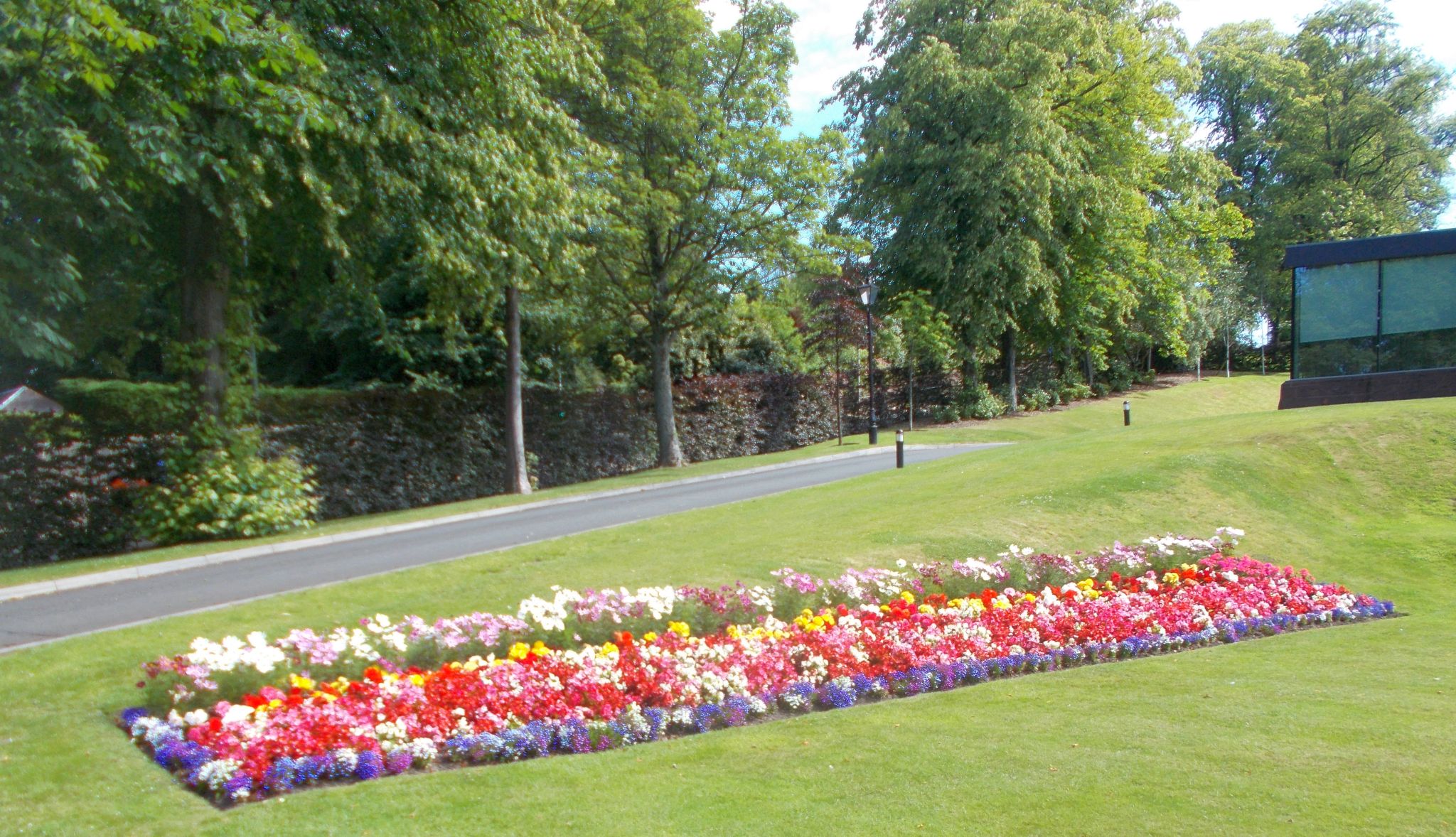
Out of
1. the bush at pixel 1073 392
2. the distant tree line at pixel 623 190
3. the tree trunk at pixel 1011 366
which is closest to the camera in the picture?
the distant tree line at pixel 623 190

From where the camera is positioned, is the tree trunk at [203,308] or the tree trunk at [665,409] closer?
the tree trunk at [203,308]

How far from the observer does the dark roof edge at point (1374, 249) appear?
21.2 metres

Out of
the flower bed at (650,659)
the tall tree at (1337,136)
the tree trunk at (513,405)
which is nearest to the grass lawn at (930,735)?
the flower bed at (650,659)

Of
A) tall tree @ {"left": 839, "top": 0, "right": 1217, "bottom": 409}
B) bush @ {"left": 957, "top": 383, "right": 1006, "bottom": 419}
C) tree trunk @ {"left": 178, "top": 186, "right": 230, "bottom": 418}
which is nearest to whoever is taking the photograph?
tree trunk @ {"left": 178, "top": 186, "right": 230, "bottom": 418}

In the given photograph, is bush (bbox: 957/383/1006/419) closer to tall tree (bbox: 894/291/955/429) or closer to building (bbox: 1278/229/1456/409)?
tall tree (bbox: 894/291/955/429)

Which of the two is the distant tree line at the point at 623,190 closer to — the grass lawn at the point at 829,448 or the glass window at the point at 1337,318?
the grass lawn at the point at 829,448

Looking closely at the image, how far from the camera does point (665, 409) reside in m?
28.2

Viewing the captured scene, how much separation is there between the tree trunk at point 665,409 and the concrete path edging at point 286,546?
156 inches

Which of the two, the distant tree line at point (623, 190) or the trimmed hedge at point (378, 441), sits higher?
the distant tree line at point (623, 190)

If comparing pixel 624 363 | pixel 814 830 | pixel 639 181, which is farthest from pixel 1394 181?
pixel 814 830

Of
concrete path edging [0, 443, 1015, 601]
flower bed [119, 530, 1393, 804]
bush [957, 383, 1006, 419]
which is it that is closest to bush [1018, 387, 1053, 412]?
bush [957, 383, 1006, 419]

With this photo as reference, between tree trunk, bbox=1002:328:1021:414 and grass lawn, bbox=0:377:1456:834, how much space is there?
26.9 meters

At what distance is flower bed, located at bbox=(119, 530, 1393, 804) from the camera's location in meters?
6.18

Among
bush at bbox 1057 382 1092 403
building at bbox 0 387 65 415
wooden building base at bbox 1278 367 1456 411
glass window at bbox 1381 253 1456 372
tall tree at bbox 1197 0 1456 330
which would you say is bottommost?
bush at bbox 1057 382 1092 403
